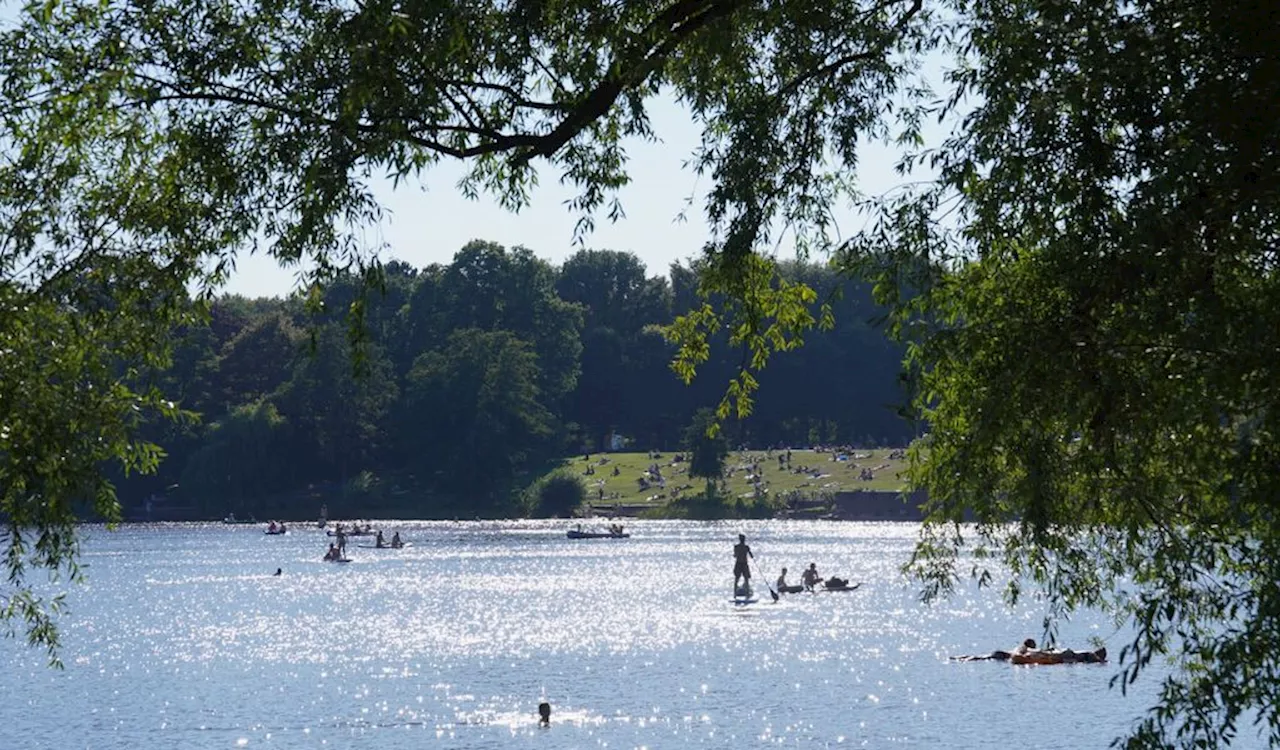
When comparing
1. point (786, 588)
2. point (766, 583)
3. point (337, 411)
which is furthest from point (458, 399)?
point (786, 588)

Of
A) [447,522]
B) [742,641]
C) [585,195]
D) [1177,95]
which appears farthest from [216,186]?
[447,522]

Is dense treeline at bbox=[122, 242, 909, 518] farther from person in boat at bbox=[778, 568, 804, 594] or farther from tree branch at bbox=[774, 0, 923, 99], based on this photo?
tree branch at bbox=[774, 0, 923, 99]

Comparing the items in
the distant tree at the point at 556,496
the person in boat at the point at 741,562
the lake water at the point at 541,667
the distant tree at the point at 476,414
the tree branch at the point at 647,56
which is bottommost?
the lake water at the point at 541,667

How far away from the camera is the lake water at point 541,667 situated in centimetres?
2991

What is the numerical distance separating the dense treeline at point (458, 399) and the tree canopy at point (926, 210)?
10653cm

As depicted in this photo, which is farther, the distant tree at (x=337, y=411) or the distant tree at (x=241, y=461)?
the distant tree at (x=337, y=411)

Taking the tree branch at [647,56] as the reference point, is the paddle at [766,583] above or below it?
below

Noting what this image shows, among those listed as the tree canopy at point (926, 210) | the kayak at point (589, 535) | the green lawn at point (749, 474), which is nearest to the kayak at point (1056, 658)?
the tree canopy at point (926, 210)

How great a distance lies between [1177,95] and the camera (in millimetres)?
10750

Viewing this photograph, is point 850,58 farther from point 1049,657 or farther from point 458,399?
point 458,399

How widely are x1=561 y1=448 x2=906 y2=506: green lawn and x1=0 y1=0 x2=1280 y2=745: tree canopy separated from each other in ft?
343

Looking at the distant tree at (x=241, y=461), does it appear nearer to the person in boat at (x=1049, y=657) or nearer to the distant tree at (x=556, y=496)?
the distant tree at (x=556, y=496)

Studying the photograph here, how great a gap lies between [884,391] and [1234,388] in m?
131

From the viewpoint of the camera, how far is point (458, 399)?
134125mm
